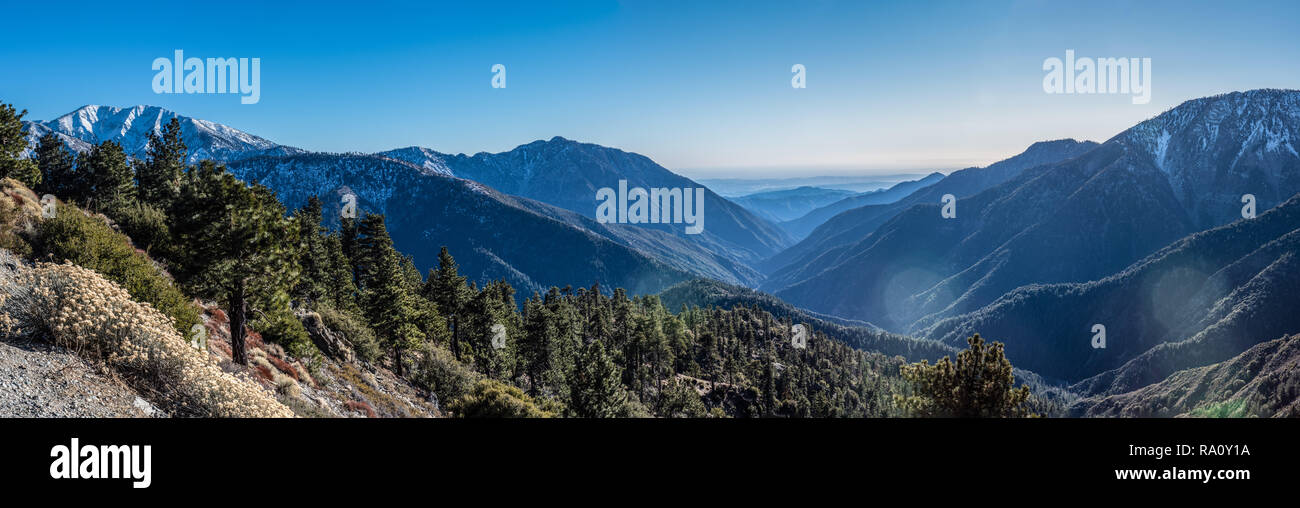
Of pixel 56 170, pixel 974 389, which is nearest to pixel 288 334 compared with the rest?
pixel 974 389

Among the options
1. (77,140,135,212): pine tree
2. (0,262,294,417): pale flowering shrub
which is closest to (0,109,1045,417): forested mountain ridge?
(0,262,294,417): pale flowering shrub

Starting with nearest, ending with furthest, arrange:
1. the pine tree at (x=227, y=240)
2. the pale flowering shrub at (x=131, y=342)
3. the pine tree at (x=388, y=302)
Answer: the pale flowering shrub at (x=131, y=342)
the pine tree at (x=227, y=240)
the pine tree at (x=388, y=302)

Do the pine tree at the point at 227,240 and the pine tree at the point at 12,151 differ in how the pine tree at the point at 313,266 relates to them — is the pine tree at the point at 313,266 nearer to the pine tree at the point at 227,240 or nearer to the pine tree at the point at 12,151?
the pine tree at the point at 12,151

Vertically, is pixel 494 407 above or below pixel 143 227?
below

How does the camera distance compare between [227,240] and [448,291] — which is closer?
[227,240]

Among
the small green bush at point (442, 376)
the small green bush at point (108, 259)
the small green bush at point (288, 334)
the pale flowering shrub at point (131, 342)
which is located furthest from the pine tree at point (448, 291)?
the pale flowering shrub at point (131, 342)

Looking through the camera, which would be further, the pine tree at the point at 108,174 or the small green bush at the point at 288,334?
the pine tree at the point at 108,174

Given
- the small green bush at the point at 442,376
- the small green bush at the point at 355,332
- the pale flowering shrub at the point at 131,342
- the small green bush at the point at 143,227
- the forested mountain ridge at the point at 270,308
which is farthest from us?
the small green bush at the point at 442,376

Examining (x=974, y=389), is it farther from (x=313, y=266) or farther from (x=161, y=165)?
(x=161, y=165)
